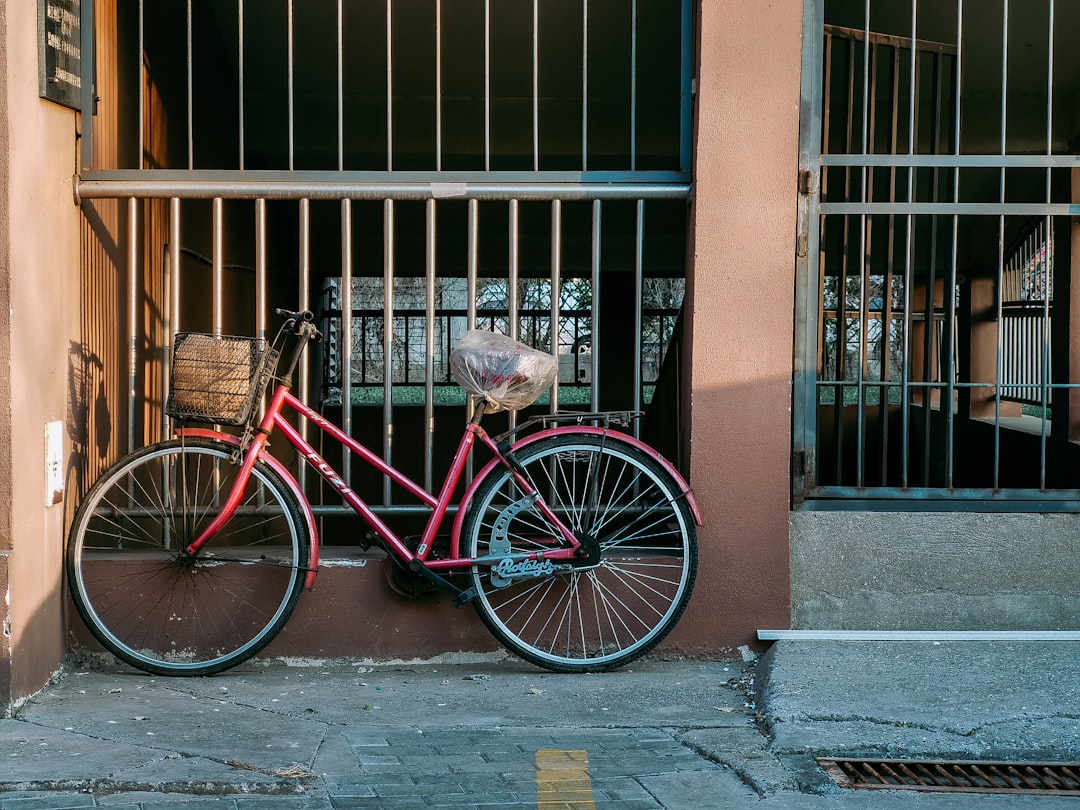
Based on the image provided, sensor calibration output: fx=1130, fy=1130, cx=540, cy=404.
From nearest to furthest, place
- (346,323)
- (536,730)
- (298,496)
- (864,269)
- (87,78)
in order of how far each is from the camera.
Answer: (536,730), (298,496), (87,78), (346,323), (864,269)

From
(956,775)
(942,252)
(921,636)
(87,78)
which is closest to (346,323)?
(87,78)

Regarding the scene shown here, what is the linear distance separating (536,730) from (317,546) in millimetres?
1177

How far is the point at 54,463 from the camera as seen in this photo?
4.27 m

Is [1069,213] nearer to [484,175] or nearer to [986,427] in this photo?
[484,175]

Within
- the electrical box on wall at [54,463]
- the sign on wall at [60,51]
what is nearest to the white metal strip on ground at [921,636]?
the electrical box on wall at [54,463]

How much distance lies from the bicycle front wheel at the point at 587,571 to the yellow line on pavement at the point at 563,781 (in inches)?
35.4

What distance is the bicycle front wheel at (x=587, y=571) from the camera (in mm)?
4363

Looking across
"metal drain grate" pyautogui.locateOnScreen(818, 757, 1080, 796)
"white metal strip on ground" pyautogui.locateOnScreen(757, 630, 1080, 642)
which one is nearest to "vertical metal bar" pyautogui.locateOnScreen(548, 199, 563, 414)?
"white metal strip on ground" pyautogui.locateOnScreen(757, 630, 1080, 642)

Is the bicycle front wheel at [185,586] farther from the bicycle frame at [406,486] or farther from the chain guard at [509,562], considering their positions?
the chain guard at [509,562]

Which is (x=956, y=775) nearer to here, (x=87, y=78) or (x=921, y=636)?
(x=921, y=636)

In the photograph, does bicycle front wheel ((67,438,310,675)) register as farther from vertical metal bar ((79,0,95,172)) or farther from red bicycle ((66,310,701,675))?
vertical metal bar ((79,0,95,172))

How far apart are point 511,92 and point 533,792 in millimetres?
8259

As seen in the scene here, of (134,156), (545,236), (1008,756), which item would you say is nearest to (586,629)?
(1008,756)

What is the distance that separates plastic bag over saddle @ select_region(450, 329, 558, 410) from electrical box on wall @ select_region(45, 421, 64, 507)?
59.9 inches
